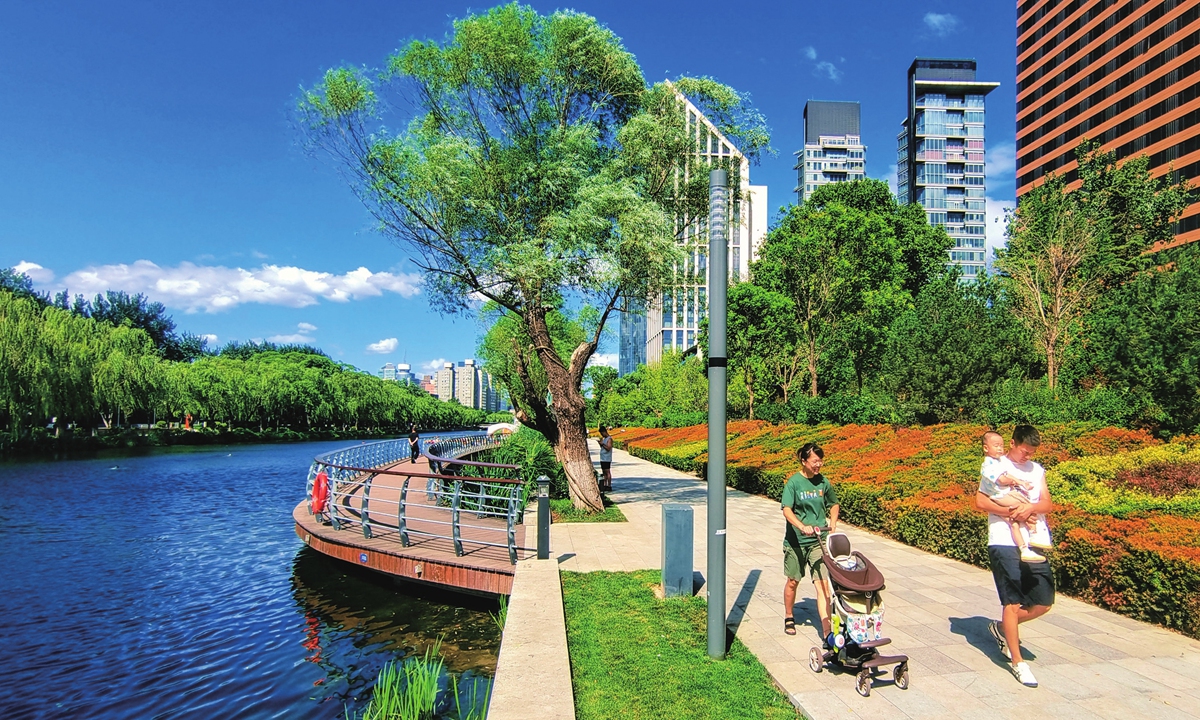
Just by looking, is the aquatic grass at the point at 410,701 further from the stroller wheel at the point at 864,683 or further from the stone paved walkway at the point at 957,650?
the stroller wheel at the point at 864,683

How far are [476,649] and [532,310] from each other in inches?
278

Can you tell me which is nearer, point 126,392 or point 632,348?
point 126,392

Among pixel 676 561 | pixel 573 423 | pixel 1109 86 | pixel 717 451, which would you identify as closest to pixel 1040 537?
pixel 717 451

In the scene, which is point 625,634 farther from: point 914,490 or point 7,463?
point 7,463

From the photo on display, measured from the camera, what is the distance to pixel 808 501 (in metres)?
5.84

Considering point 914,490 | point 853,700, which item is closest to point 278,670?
point 853,700

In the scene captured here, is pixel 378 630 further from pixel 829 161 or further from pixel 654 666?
pixel 829 161

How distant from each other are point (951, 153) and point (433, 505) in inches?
3923

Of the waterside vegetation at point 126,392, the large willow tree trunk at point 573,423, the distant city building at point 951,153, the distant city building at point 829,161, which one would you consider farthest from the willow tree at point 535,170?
the distant city building at point 829,161

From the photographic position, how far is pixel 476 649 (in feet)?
26.4

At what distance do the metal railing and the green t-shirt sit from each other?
12.3 ft

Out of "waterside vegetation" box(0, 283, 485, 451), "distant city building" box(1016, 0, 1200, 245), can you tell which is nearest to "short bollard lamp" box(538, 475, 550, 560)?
"waterside vegetation" box(0, 283, 485, 451)

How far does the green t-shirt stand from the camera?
5.84 metres

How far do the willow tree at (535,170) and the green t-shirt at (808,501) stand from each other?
780 cm
